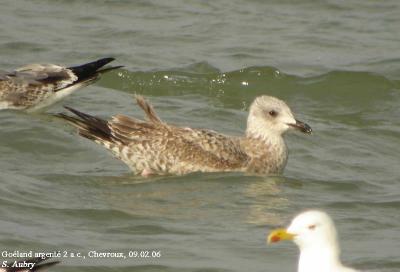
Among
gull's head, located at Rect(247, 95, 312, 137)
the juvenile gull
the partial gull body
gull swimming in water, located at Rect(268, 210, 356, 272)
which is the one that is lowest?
the partial gull body

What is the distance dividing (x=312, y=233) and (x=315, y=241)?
0.05 meters

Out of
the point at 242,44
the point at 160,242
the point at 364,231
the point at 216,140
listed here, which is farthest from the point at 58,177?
the point at 242,44

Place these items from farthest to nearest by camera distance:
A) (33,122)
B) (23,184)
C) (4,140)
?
1. (33,122)
2. (4,140)
3. (23,184)

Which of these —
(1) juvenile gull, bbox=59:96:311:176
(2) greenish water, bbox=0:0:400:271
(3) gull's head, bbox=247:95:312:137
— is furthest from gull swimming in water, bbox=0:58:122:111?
(3) gull's head, bbox=247:95:312:137

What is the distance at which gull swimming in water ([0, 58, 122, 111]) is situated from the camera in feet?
46.1

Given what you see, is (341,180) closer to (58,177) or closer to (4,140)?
(58,177)

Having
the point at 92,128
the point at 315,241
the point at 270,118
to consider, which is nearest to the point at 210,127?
the point at 270,118

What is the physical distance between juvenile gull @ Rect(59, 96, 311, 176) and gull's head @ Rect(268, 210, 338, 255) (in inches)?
145

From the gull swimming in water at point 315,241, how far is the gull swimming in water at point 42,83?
256 inches

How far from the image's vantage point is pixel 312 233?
7.70 meters

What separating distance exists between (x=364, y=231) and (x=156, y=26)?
315 inches

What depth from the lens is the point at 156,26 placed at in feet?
57.5

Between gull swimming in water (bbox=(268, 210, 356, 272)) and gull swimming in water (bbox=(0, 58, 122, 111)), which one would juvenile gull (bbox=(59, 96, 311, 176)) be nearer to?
gull swimming in water (bbox=(0, 58, 122, 111))

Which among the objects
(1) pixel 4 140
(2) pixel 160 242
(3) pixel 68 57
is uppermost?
(3) pixel 68 57
